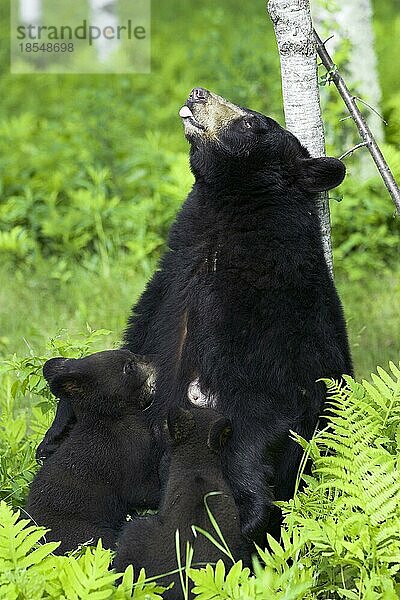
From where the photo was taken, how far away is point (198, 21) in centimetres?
1980

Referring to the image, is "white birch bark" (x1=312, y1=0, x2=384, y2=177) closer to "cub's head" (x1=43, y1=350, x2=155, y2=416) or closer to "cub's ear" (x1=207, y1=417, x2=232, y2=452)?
"cub's head" (x1=43, y1=350, x2=155, y2=416)

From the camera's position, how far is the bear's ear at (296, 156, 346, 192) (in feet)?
16.8

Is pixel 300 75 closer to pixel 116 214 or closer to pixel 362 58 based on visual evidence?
pixel 116 214

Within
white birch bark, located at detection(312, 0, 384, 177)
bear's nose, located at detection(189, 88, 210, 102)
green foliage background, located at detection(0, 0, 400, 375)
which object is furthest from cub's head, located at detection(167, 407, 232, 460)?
white birch bark, located at detection(312, 0, 384, 177)

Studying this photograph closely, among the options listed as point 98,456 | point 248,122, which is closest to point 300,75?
point 248,122

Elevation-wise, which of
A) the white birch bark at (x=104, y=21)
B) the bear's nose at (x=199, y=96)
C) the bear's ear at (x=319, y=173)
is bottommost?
the bear's ear at (x=319, y=173)

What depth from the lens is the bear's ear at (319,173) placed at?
16.8ft

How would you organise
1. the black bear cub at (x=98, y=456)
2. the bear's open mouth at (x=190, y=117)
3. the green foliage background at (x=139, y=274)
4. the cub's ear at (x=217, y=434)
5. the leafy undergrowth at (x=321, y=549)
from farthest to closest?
1. the bear's open mouth at (x=190, y=117)
2. the black bear cub at (x=98, y=456)
3. the cub's ear at (x=217, y=434)
4. the green foliage background at (x=139, y=274)
5. the leafy undergrowth at (x=321, y=549)

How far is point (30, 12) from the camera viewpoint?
16.2 metres

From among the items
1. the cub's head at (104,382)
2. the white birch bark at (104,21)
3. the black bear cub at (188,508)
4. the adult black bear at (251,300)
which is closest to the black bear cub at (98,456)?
the cub's head at (104,382)

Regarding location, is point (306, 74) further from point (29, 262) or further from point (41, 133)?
point (41, 133)

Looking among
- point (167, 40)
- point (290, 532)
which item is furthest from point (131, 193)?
point (167, 40)

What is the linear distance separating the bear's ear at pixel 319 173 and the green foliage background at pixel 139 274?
0.75m

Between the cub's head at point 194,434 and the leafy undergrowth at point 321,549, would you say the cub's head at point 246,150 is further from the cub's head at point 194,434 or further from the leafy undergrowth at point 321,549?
the cub's head at point 194,434
